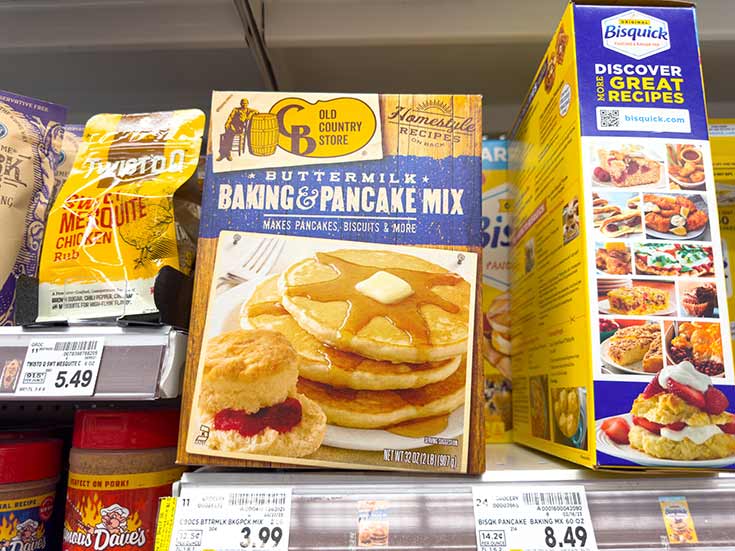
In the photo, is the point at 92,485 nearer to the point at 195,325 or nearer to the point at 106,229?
the point at 195,325

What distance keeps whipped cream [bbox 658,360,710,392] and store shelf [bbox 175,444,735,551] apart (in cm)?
16

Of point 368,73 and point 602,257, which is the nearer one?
point 602,257

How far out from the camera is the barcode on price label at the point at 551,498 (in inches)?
31.1

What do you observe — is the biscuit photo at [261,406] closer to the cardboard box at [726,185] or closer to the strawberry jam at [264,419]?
the strawberry jam at [264,419]

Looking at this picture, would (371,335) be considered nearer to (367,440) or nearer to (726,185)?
(367,440)

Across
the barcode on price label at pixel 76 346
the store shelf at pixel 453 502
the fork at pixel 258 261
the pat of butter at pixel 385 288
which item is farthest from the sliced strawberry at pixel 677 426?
the barcode on price label at pixel 76 346

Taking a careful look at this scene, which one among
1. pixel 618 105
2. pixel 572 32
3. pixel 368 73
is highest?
pixel 368 73

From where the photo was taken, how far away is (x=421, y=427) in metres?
0.84

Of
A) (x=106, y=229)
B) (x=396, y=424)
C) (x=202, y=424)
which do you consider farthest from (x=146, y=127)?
(x=396, y=424)

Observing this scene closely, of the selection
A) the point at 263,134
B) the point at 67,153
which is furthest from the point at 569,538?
the point at 67,153

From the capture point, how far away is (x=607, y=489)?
0.81 meters

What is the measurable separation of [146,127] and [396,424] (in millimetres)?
708

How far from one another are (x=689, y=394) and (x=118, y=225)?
919 millimetres

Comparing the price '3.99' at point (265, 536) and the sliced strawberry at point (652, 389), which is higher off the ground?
the sliced strawberry at point (652, 389)
